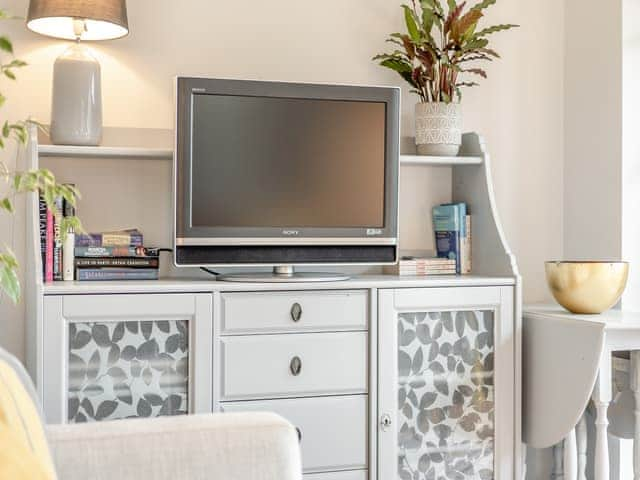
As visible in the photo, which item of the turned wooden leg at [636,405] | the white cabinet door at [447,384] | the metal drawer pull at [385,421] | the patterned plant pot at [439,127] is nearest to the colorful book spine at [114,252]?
the white cabinet door at [447,384]

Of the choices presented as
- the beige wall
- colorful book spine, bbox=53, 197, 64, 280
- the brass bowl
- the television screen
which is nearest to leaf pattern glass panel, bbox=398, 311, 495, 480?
the brass bowl

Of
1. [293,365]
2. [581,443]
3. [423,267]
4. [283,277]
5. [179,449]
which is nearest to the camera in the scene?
[179,449]

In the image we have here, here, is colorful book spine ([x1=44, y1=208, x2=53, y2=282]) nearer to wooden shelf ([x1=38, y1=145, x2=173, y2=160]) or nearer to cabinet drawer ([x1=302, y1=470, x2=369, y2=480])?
wooden shelf ([x1=38, y1=145, x2=173, y2=160])

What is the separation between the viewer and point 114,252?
96.7 inches

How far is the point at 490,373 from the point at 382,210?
60 cm

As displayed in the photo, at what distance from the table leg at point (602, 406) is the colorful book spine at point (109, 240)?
55.0 inches

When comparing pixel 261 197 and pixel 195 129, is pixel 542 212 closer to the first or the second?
pixel 261 197

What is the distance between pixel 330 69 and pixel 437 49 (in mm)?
360

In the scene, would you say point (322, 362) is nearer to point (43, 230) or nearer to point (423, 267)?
point (423, 267)

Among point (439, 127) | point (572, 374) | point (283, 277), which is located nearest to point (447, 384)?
point (572, 374)

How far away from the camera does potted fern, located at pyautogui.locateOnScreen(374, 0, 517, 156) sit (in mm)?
2705

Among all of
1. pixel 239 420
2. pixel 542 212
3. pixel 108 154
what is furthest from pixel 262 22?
pixel 239 420

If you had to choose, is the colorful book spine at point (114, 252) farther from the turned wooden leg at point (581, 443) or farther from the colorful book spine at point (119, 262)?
the turned wooden leg at point (581, 443)

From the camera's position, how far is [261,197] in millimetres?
2484
